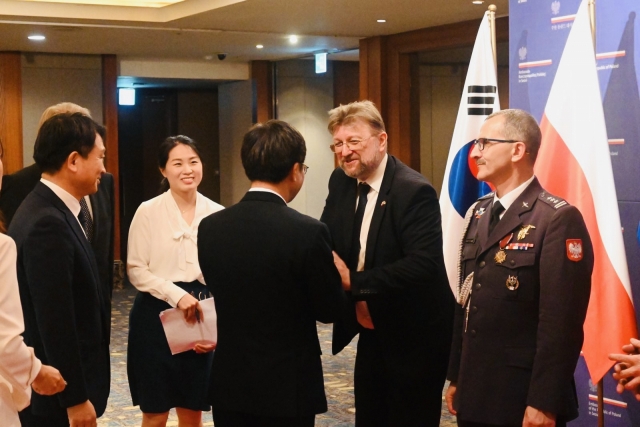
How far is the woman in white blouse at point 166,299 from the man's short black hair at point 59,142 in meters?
1.12

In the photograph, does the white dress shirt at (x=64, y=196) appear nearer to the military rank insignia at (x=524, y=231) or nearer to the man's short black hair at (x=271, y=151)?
the man's short black hair at (x=271, y=151)

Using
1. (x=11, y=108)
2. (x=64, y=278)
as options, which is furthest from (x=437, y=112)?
(x=64, y=278)

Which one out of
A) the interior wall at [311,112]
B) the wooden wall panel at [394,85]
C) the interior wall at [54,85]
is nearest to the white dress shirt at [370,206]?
the wooden wall panel at [394,85]

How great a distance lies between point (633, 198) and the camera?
3.82 meters

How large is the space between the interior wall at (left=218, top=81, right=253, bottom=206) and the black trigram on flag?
8.88m

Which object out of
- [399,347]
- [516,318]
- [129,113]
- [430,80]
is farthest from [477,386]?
[129,113]

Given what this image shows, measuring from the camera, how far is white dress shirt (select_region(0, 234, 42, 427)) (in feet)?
6.82

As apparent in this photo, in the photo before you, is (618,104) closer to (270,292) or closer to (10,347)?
(270,292)

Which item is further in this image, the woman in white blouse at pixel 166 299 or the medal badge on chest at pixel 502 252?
the woman in white blouse at pixel 166 299

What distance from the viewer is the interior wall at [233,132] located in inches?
513

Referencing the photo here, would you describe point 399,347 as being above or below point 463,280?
below

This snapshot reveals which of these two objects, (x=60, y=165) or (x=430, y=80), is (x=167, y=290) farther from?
(x=430, y=80)

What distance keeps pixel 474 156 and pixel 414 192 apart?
324 mm

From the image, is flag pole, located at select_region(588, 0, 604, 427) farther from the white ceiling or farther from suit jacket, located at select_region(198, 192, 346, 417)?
the white ceiling
